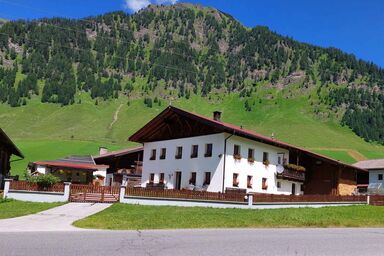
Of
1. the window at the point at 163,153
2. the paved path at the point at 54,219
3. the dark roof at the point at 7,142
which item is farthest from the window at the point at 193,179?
the dark roof at the point at 7,142

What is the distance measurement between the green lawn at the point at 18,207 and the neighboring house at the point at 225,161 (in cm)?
1666

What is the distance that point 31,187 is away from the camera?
31.0 m

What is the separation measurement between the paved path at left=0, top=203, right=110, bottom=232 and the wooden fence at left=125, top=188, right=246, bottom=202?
138 inches

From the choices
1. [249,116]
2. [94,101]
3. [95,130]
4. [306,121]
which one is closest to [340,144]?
[306,121]

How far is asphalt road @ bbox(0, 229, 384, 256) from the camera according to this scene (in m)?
12.1

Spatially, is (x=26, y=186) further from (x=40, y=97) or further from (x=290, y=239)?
(x=40, y=97)

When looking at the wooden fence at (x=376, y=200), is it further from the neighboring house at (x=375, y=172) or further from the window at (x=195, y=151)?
the neighboring house at (x=375, y=172)

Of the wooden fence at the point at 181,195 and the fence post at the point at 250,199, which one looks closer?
the wooden fence at the point at 181,195

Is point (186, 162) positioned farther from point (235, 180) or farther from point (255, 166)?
point (255, 166)

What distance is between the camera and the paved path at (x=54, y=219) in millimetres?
17625

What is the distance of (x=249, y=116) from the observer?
7303 inches

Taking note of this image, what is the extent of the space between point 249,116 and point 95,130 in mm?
61101

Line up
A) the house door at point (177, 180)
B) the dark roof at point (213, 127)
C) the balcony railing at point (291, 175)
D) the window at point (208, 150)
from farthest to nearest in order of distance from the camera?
the balcony railing at point (291, 175) → the house door at point (177, 180) → the window at point (208, 150) → the dark roof at point (213, 127)

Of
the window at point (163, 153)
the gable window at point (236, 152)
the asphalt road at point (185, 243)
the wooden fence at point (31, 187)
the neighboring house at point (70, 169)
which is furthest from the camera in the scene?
the neighboring house at point (70, 169)
